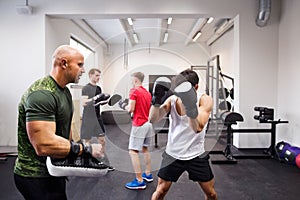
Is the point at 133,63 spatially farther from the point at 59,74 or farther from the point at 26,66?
the point at 59,74

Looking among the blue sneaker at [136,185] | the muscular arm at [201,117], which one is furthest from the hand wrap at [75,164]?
the blue sneaker at [136,185]

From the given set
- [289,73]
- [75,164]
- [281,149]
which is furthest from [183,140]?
[289,73]

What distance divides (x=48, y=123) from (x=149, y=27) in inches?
228

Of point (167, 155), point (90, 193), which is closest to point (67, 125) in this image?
point (167, 155)

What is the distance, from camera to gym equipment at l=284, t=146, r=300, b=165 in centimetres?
403

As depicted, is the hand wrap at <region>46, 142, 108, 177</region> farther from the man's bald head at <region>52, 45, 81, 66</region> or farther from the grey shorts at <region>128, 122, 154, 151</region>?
the grey shorts at <region>128, 122, 154, 151</region>

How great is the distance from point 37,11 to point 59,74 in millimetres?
4190

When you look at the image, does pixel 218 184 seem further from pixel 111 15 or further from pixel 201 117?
pixel 111 15

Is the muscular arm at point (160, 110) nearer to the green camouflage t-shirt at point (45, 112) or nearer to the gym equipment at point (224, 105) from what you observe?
the green camouflage t-shirt at point (45, 112)

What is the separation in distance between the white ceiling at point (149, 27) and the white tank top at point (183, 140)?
498 cm

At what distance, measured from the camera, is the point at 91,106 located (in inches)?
142

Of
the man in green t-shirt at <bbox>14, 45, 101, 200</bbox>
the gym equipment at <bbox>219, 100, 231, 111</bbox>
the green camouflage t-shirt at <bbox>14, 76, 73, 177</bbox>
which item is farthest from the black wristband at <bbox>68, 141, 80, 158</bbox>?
the gym equipment at <bbox>219, 100, 231, 111</bbox>

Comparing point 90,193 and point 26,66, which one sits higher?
point 26,66

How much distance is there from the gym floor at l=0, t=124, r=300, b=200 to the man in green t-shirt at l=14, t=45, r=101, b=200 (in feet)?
5.38
